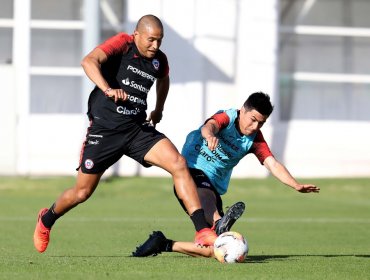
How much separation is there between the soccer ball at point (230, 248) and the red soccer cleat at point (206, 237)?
0.25 ft

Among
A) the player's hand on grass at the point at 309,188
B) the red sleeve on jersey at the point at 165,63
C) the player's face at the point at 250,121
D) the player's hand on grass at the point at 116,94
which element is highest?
the red sleeve on jersey at the point at 165,63

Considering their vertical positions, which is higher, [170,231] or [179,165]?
[179,165]

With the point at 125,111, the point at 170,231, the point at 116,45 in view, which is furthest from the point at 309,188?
the point at 170,231

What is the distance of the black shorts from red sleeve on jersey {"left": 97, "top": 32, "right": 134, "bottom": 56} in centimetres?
72

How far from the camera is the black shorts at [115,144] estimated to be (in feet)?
35.9

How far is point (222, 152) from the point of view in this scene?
11695mm

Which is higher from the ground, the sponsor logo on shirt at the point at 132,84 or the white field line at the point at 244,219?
the sponsor logo on shirt at the point at 132,84

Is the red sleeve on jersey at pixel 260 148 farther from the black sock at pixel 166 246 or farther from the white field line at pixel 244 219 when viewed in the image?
the white field line at pixel 244 219

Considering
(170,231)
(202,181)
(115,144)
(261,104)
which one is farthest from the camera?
(170,231)

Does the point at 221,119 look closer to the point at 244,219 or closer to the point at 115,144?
the point at 115,144

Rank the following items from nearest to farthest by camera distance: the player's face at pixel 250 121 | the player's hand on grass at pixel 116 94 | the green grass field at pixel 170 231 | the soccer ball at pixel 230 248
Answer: the green grass field at pixel 170 231 → the soccer ball at pixel 230 248 → the player's hand on grass at pixel 116 94 → the player's face at pixel 250 121

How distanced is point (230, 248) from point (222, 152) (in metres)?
1.87

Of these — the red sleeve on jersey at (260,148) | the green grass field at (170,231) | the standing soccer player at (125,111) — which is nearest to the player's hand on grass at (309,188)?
the green grass field at (170,231)

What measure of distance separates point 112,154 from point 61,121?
16236 millimetres
